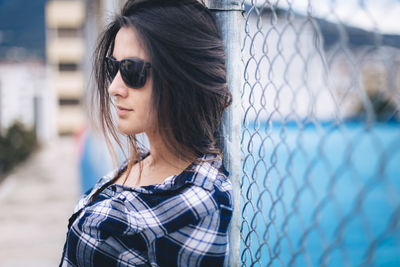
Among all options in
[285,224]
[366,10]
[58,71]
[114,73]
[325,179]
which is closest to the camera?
[366,10]

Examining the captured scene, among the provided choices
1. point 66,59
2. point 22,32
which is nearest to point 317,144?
point 22,32

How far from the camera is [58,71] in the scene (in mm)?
30984

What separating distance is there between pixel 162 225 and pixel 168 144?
0.24 m

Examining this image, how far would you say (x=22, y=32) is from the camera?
20531 millimetres

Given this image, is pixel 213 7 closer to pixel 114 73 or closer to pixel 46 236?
pixel 114 73

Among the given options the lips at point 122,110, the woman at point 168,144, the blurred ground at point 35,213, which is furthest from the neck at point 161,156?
the blurred ground at point 35,213

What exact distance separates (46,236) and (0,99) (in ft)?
52.6

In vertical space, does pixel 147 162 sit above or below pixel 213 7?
below

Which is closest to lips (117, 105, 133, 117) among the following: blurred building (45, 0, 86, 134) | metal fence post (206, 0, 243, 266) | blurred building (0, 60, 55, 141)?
metal fence post (206, 0, 243, 266)

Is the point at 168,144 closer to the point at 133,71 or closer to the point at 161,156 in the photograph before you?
the point at 161,156

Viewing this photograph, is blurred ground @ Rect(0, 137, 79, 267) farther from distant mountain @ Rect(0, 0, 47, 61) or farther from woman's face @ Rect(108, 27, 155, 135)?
distant mountain @ Rect(0, 0, 47, 61)

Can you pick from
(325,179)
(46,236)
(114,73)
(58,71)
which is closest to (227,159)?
(114,73)

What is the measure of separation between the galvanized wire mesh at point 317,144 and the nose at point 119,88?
338mm

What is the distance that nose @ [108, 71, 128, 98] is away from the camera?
1105 millimetres
